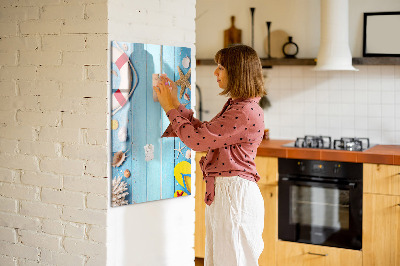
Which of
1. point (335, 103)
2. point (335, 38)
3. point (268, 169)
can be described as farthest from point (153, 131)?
point (335, 103)

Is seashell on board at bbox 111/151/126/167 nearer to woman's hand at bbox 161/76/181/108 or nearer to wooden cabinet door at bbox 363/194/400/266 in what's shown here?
woman's hand at bbox 161/76/181/108

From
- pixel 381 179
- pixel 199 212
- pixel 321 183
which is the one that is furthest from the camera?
pixel 199 212

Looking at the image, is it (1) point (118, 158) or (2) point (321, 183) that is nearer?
(1) point (118, 158)

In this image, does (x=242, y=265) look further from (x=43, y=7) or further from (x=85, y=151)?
(x=43, y=7)

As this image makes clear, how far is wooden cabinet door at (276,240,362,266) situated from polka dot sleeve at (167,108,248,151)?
1.73 m

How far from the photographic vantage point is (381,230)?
12.3ft

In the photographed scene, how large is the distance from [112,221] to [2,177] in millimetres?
723

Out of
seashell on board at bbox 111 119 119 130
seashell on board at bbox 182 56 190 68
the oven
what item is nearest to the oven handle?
the oven

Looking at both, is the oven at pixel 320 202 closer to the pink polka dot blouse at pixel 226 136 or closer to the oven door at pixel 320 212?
the oven door at pixel 320 212

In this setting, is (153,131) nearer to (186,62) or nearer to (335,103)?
(186,62)

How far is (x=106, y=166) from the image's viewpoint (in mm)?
2662

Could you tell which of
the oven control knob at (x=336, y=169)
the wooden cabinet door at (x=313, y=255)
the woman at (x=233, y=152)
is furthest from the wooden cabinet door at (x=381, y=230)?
the woman at (x=233, y=152)

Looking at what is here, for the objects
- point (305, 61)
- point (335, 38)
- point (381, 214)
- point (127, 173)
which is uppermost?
point (335, 38)

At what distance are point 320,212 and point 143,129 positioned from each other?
5.69 ft
